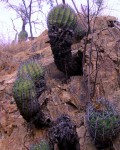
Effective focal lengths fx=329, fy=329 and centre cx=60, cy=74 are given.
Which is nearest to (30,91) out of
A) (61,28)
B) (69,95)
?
(69,95)

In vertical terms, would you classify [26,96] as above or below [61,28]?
below

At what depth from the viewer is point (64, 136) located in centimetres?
428

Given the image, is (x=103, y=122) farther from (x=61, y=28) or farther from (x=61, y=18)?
(x=61, y=18)

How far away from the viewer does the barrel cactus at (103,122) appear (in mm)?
4199

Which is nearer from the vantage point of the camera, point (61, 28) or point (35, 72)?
point (35, 72)

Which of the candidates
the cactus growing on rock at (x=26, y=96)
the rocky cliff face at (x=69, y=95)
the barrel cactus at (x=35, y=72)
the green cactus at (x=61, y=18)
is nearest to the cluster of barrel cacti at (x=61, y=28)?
the green cactus at (x=61, y=18)

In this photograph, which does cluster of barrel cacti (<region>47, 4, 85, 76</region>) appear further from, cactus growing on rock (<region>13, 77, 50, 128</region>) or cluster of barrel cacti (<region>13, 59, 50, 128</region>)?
cactus growing on rock (<region>13, 77, 50, 128</region>)

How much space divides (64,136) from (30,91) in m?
0.81

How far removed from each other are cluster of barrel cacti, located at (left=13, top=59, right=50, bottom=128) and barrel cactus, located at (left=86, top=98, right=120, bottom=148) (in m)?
0.86

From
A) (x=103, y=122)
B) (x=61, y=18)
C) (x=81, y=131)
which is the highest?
(x=61, y=18)

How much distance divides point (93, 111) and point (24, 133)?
1525 millimetres

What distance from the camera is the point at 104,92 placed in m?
5.45

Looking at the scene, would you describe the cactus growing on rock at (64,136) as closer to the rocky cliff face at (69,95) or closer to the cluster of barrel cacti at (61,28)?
the rocky cliff face at (69,95)

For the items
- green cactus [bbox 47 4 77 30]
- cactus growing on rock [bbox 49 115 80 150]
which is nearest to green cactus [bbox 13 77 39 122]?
cactus growing on rock [bbox 49 115 80 150]
